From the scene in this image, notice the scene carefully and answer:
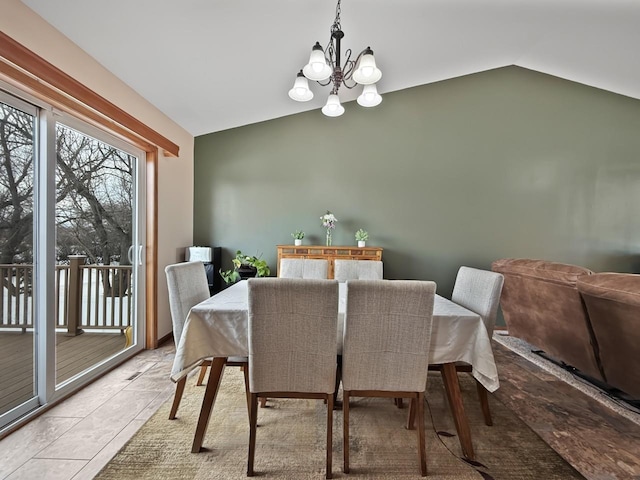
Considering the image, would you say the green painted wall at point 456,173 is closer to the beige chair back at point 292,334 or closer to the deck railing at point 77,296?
the deck railing at point 77,296

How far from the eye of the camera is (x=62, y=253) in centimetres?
213

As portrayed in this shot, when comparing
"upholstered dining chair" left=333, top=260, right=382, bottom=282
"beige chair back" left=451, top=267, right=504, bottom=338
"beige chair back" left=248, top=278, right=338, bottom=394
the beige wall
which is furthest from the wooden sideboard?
"beige chair back" left=248, top=278, right=338, bottom=394

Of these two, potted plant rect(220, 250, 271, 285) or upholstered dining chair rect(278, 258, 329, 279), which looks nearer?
upholstered dining chair rect(278, 258, 329, 279)

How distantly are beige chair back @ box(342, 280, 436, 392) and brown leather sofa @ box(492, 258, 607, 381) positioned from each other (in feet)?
4.83

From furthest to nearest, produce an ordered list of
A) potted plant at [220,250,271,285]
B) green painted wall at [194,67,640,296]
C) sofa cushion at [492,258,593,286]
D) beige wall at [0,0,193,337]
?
green painted wall at [194,67,640,296], potted plant at [220,250,271,285], sofa cushion at [492,258,593,286], beige wall at [0,0,193,337]

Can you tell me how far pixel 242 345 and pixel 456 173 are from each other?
11.3 feet

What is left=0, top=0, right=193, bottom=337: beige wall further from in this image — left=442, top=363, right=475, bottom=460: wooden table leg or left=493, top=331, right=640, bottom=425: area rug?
left=493, top=331, right=640, bottom=425: area rug

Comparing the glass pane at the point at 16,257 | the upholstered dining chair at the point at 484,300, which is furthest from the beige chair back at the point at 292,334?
the glass pane at the point at 16,257

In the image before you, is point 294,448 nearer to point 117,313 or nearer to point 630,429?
point 630,429

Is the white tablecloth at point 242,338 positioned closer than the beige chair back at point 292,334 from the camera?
No

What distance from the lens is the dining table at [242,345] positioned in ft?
5.07

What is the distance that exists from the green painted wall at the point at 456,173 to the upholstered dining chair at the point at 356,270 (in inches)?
46.6

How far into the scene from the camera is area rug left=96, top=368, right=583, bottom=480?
4.73 feet

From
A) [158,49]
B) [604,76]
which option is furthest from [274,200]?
[604,76]
